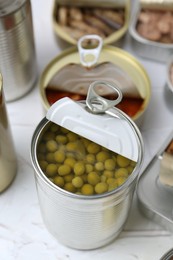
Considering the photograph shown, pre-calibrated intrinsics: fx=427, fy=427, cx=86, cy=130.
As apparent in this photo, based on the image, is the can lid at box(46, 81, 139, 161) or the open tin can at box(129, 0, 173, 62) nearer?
the can lid at box(46, 81, 139, 161)

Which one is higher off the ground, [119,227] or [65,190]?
[65,190]

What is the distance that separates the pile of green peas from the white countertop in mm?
178

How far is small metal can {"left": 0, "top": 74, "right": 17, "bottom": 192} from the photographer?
657 millimetres

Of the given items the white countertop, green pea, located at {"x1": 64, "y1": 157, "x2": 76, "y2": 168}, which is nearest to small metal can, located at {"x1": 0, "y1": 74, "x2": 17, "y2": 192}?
the white countertop

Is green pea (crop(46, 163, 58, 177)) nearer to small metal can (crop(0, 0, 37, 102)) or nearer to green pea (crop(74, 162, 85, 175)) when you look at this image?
green pea (crop(74, 162, 85, 175))

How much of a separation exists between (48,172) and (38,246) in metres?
0.19

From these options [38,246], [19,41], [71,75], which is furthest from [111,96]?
[38,246]

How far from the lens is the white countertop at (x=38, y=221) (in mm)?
698

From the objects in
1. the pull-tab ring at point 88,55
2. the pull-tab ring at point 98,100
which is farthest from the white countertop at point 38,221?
the pull-tab ring at point 98,100

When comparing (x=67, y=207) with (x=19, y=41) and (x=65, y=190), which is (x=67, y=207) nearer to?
(x=65, y=190)

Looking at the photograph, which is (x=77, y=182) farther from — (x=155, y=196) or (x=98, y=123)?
(x=155, y=196)

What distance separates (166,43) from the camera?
36.3 inches

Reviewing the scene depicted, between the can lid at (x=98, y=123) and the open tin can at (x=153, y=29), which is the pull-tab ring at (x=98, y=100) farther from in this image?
the open tin can at (x=153, y=29)

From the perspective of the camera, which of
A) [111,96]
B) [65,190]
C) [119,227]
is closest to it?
[65,190]
